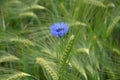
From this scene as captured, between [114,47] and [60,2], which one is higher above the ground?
[60,2]

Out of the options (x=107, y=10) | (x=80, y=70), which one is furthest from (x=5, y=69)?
(x=107, y=10)

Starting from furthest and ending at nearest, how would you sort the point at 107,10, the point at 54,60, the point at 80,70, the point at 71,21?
1. the point at 107,10
2. the point at 71,21
3. the point at 54,60
4. the point at 80,70

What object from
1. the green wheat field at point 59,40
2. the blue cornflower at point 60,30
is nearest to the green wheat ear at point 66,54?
the green wheat field at point 59,40

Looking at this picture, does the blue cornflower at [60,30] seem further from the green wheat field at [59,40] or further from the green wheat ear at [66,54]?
the green wheat ear at [66,54]

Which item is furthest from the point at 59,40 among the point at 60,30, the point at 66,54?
the point at 66,54

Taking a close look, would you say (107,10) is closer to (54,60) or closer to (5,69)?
(54,60)

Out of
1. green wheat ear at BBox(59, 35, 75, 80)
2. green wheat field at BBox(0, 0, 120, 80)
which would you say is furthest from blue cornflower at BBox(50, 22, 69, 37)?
green wheat ear at BBox(59, 35, 75, 80)

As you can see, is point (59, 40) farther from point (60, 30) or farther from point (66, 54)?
point (66, 54)

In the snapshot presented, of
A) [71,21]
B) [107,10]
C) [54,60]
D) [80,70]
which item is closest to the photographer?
[80,70]

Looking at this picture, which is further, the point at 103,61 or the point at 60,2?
the point at 60,2
